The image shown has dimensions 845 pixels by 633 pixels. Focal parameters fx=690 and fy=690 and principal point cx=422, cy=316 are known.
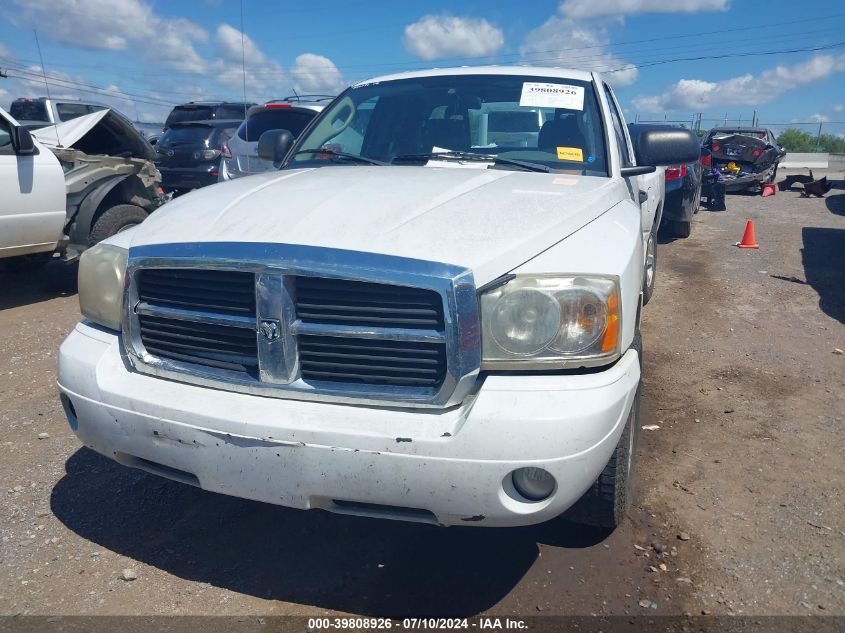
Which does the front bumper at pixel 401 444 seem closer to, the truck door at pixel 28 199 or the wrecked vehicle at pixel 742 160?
the truck door at pixel 28 199

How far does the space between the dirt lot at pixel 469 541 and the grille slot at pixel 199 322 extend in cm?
89

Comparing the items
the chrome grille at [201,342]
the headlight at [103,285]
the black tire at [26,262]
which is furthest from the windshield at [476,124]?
the black tire at [26,262]

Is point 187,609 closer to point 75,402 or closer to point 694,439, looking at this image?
point 75,402

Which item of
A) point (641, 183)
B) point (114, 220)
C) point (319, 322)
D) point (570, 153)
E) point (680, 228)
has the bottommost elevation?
point (680, 228)

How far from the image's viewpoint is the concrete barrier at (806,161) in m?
32.6

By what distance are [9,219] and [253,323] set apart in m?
5.01

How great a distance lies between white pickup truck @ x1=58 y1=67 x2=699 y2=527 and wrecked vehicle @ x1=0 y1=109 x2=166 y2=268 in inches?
167

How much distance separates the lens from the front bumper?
2041mm

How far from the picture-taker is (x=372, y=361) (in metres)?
2.20

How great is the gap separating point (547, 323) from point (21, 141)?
225 inches

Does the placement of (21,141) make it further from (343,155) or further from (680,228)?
(680,228)

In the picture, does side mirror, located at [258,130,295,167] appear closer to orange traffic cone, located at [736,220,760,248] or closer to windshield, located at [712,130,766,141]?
orange traffic cone, located at [736,220,760,248]

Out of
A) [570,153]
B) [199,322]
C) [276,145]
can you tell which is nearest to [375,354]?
[199,322]

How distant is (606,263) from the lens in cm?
226
